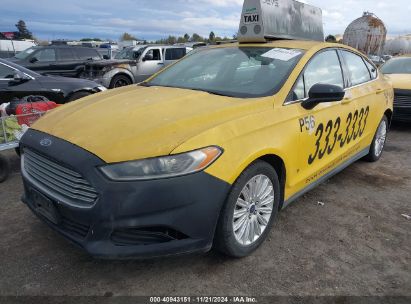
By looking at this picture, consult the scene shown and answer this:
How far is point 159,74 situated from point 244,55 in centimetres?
102

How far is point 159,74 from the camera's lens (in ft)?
13.3

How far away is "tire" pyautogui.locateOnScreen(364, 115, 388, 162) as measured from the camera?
5004 millimetres

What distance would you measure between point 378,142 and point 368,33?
20.2 meters

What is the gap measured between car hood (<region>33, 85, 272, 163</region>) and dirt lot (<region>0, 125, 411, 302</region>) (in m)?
0.97

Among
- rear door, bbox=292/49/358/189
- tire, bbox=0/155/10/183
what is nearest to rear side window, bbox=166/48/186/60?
tire, bbox=0/155/10/183

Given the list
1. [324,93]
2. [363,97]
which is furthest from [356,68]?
[324,93]

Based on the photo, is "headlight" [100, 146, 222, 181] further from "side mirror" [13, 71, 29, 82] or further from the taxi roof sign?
"side mirror" [13, 71, 29, 82]

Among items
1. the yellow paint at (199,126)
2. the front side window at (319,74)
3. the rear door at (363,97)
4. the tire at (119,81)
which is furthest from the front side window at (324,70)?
the tire at (119,81)

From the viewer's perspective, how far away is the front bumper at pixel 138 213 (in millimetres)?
2156

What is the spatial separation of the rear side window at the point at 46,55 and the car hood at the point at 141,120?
1043cm

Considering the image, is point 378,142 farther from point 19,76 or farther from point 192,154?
point 19,76

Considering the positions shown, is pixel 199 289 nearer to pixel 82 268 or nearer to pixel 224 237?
pixel 224 237

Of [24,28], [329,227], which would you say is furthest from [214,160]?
[24,28]

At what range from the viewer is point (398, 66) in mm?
8578
